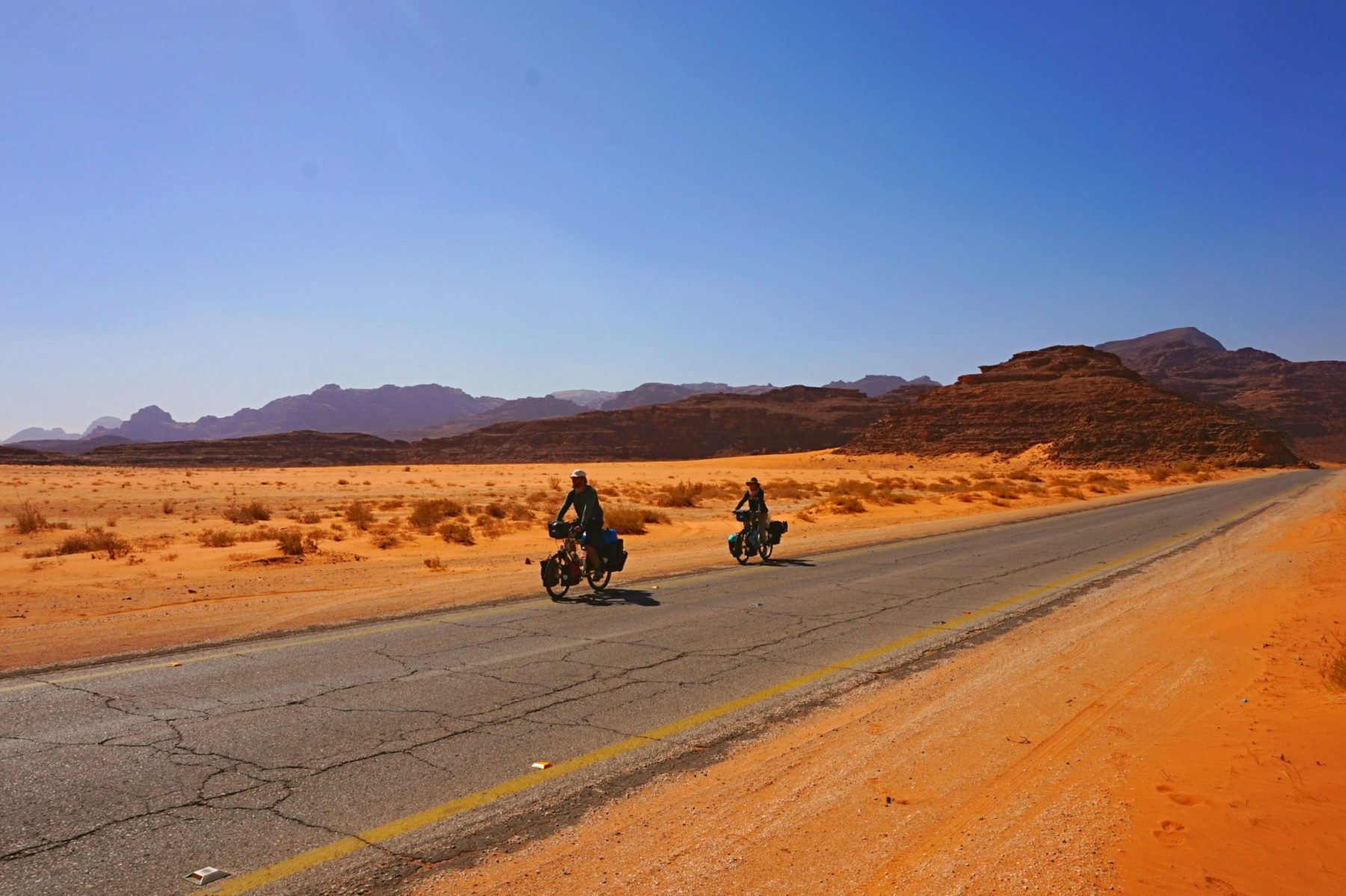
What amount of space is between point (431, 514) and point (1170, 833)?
23970 millimetres

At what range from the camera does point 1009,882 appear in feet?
11.9

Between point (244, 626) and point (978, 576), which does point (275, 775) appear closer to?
point (244, 626)

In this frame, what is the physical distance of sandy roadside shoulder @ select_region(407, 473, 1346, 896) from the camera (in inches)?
146

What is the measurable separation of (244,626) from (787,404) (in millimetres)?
151324

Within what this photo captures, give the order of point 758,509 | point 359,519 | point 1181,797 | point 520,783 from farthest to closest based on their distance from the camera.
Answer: point 359,519, point 758,509, point 520,783, point 1181,797

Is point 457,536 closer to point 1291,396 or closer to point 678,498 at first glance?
point 678,498

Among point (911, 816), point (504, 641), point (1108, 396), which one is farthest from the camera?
point (1108, 396)

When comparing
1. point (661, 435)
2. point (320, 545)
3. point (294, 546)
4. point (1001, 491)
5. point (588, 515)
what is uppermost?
point (661, 435)

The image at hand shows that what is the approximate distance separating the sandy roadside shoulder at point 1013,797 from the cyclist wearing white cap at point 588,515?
5.36 m

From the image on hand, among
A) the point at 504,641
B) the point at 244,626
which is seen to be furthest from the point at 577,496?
the point at 244,626

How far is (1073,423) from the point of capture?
91500mm

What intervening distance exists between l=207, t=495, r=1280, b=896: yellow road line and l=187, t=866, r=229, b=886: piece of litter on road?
0.06 m

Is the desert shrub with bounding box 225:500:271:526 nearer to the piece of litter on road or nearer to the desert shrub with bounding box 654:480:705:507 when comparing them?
the desert shrub with bounding box 654:480:705:507

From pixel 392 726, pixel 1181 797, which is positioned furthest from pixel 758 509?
pixel 1181 797
